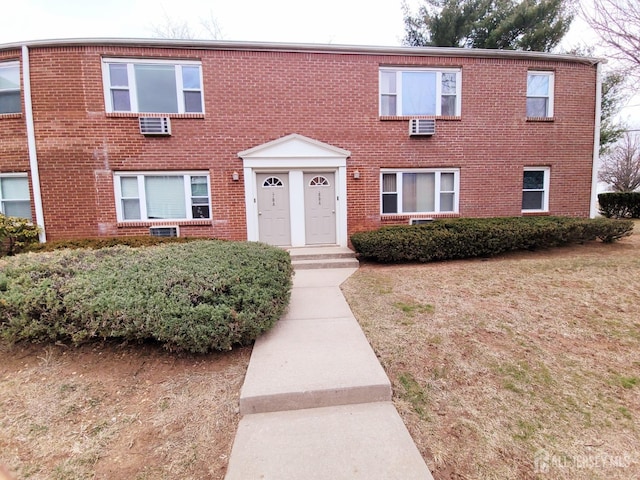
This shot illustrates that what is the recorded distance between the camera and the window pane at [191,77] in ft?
24.2

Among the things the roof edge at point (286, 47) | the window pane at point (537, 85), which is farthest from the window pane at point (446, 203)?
the roof edge at point (286, 47)

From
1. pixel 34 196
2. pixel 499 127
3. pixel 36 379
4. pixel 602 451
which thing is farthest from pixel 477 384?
pixel 34 196

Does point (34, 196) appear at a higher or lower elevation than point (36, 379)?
higher

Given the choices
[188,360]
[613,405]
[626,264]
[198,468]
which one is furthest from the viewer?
[626,264]

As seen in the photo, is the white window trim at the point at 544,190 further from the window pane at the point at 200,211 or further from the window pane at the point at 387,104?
the window pane at the point at 200,211

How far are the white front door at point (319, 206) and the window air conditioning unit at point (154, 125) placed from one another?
371 cm

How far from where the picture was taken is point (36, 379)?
2762 millimetres

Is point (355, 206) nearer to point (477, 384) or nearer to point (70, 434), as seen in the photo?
point (477, 384)

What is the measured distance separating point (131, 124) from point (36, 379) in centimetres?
653

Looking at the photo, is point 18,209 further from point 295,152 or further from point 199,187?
point 295,152

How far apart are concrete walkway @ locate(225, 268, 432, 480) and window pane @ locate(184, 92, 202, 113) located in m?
6.56

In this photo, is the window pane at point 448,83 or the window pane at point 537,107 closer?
the window pane at point 448,83

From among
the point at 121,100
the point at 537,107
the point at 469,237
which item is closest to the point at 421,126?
the point at 469,237

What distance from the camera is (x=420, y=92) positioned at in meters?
8.12
